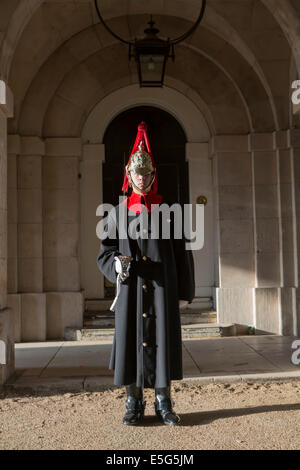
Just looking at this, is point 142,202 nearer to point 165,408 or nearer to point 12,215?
point 165,408

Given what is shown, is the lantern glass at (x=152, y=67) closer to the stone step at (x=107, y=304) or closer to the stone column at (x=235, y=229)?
the stone column at (x=235, y=229)

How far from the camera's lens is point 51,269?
8789mm

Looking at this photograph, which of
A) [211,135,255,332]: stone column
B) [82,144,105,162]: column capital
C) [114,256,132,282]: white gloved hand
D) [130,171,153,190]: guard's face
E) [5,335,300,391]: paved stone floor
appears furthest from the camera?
[82,144,105,162]: column capital

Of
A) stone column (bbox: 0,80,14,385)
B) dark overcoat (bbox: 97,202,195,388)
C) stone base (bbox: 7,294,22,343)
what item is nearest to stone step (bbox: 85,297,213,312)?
stone base (bbox: 7,294,22,343)

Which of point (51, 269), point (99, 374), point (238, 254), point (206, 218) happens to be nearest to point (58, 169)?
point (51, 269)

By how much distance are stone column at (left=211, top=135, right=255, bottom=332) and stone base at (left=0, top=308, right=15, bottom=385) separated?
3.95 metres

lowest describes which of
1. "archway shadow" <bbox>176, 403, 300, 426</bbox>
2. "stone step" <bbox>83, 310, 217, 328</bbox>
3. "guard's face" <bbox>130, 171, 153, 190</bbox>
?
"archway shadow" <bbox>176, 403, 300, 426</bbox>

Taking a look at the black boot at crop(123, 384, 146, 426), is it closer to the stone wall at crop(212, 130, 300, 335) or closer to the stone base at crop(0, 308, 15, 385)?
the stone base at crop(0, 308, 15, 385)

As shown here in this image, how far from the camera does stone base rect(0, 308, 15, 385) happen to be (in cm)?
549

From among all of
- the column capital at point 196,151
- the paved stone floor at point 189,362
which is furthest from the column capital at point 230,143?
the paved stone floor at point 189,362

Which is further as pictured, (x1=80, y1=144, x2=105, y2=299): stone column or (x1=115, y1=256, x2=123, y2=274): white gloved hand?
(x1=80, y1=144, x2=105, y2=299): stone column

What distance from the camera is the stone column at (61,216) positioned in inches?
345

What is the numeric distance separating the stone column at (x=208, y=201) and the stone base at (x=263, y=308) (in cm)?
59
